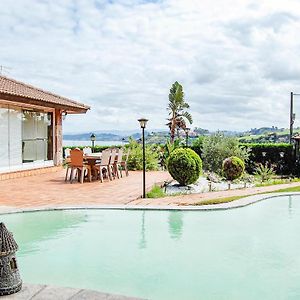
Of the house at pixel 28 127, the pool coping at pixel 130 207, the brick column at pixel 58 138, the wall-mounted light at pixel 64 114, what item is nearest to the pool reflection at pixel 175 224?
the pool coping at pixel 130 207

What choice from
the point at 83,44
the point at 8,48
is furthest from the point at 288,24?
the point at 8,48

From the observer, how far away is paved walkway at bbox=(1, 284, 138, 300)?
4076 millimetres

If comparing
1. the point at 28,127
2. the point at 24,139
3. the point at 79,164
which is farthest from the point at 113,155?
the point at 28,127

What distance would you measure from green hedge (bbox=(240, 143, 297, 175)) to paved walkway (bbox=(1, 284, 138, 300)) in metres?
19.7

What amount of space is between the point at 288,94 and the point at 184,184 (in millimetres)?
22286

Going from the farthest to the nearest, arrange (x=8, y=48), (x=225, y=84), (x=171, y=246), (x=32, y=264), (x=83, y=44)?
(x=225, y=84), (x=8, y=48), (x=83, y=44), (x=171, y=246), (x=32, y=264)

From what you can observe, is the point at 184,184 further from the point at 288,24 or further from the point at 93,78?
the point at 93,78

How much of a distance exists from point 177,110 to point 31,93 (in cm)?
2244

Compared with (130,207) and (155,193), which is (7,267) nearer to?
(130,207)

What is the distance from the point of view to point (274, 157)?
78.4 ft

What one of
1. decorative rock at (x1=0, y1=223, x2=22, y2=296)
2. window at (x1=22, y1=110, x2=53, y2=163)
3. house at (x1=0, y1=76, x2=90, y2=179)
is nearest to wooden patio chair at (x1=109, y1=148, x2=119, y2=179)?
house at (x1=0, y1=76, x2=90, y2=179)

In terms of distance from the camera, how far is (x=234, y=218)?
9172mm

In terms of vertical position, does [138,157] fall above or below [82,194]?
above

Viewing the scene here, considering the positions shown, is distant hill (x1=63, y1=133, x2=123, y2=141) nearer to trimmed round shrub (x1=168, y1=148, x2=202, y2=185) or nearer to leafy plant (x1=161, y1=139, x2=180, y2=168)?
leafy plant (x1=161, y1=139, x2=180, y2=168)
